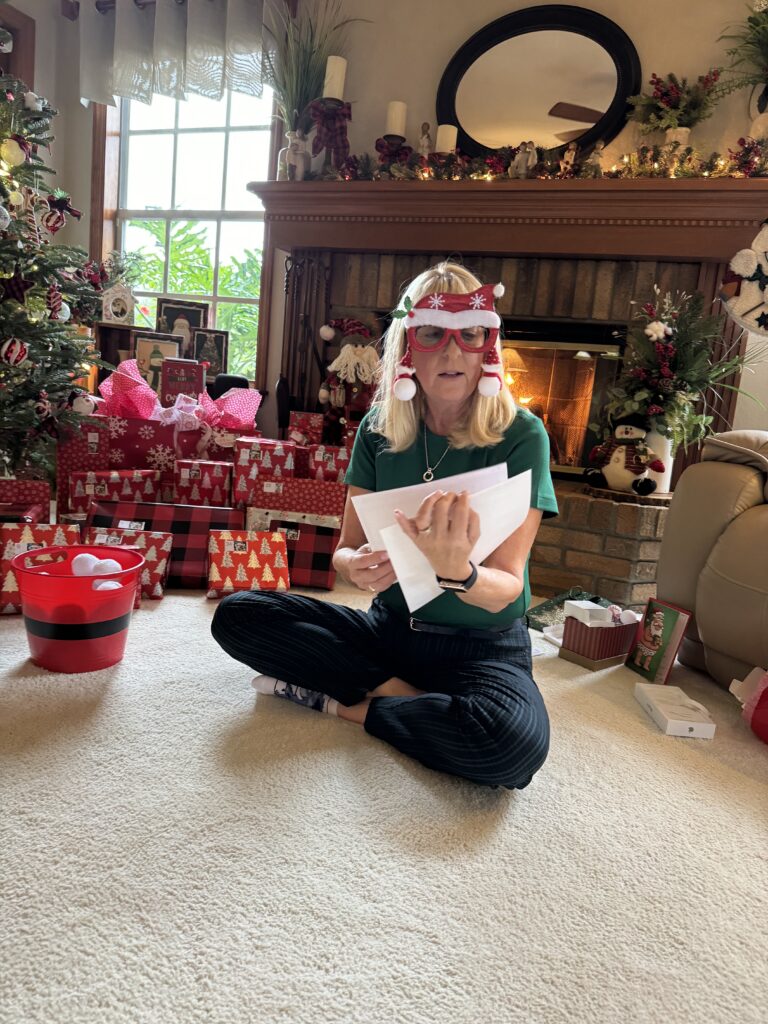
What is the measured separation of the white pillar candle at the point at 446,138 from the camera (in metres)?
3.14

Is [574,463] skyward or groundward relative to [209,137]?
groundward

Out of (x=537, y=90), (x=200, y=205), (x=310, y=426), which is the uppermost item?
(x=537, y=90)

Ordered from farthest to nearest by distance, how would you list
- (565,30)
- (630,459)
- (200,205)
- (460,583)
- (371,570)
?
(200,205), (565,30), (630,459), (371,570), (460,583)

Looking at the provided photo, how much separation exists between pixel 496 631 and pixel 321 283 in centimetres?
262

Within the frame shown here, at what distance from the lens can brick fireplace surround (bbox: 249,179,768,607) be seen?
262 centimetres

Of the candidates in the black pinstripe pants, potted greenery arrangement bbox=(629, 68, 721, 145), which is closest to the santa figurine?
potted greenery arrangement bbox=(629, 68, 721, 145)

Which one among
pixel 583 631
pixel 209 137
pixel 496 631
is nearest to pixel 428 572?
pixel 496 631

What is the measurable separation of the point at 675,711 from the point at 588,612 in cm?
Result: 40

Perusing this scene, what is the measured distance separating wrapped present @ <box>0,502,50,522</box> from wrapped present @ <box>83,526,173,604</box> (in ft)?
0.54

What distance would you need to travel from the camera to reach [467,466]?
1.37 meters

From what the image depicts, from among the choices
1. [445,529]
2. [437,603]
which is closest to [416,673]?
[437,603]

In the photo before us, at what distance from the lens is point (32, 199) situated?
2.39m

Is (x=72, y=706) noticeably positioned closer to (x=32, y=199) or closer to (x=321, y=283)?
(x=32, y=199)

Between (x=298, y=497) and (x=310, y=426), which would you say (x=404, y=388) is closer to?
(x=298, y=497)
